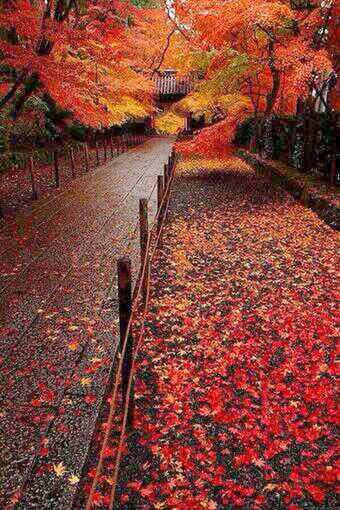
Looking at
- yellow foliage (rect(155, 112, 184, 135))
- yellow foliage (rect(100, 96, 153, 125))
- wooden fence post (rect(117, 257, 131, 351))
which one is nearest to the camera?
wooden fence post (rect(117, 257, 131, 351))

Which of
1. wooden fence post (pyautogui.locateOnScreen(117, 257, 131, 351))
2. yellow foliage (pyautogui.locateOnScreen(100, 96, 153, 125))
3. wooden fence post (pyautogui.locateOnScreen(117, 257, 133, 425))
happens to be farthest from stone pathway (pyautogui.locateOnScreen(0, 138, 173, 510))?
yellow foliage (pyautogui.locateOnScreen(100, 96, 153, 125))

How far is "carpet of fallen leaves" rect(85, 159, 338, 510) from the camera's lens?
3.20 metres

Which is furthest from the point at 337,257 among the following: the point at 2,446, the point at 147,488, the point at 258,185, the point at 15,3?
the point at 15,3

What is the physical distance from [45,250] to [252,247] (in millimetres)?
4224

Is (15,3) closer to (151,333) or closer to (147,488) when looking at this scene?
(151,333)

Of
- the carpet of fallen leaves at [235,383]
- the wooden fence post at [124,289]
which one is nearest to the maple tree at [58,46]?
the carpet of fallen leaves at [235,383]

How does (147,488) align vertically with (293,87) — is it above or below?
below

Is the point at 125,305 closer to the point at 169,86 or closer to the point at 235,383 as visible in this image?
the point at 235,383

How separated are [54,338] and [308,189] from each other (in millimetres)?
9344

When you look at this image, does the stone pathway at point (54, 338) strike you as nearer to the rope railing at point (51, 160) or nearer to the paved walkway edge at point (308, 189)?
the rope railing at point (51, 160)

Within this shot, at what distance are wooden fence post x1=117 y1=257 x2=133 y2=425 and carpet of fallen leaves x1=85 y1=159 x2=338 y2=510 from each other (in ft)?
2.04

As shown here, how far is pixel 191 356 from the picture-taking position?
4.84 metres

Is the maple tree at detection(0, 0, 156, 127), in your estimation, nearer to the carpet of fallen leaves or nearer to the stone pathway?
the stone pathway

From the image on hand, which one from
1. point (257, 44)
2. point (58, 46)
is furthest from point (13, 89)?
point (257, 44)
